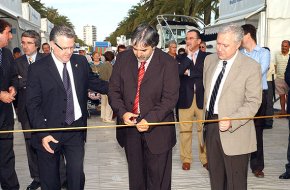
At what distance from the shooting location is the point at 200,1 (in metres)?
29.9

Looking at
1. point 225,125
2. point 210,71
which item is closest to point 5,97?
point 210,71

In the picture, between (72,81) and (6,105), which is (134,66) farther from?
(6,105)

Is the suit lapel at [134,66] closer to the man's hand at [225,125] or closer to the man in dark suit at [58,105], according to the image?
the man in dark suit at [58,105]

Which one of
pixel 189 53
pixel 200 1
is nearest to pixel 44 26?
pixel 200 1

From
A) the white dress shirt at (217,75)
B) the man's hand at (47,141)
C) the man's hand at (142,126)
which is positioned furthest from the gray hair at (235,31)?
the man's hand at (47,141)

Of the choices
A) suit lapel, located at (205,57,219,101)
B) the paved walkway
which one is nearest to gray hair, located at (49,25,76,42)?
suit lapel, located at (205,57,219,101)

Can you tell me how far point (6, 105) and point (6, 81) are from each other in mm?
254

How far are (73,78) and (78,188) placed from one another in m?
0.93

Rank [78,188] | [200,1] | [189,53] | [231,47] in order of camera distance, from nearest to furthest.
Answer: [231,47] → [78,188] → [189,53] → [200,1]

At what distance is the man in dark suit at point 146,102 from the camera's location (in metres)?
3.69

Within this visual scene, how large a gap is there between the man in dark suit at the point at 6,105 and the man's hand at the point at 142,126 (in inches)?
63.4

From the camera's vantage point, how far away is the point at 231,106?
3.68 meters

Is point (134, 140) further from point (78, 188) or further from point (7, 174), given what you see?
point (7, 174)

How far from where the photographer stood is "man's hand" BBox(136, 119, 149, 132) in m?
3.64
